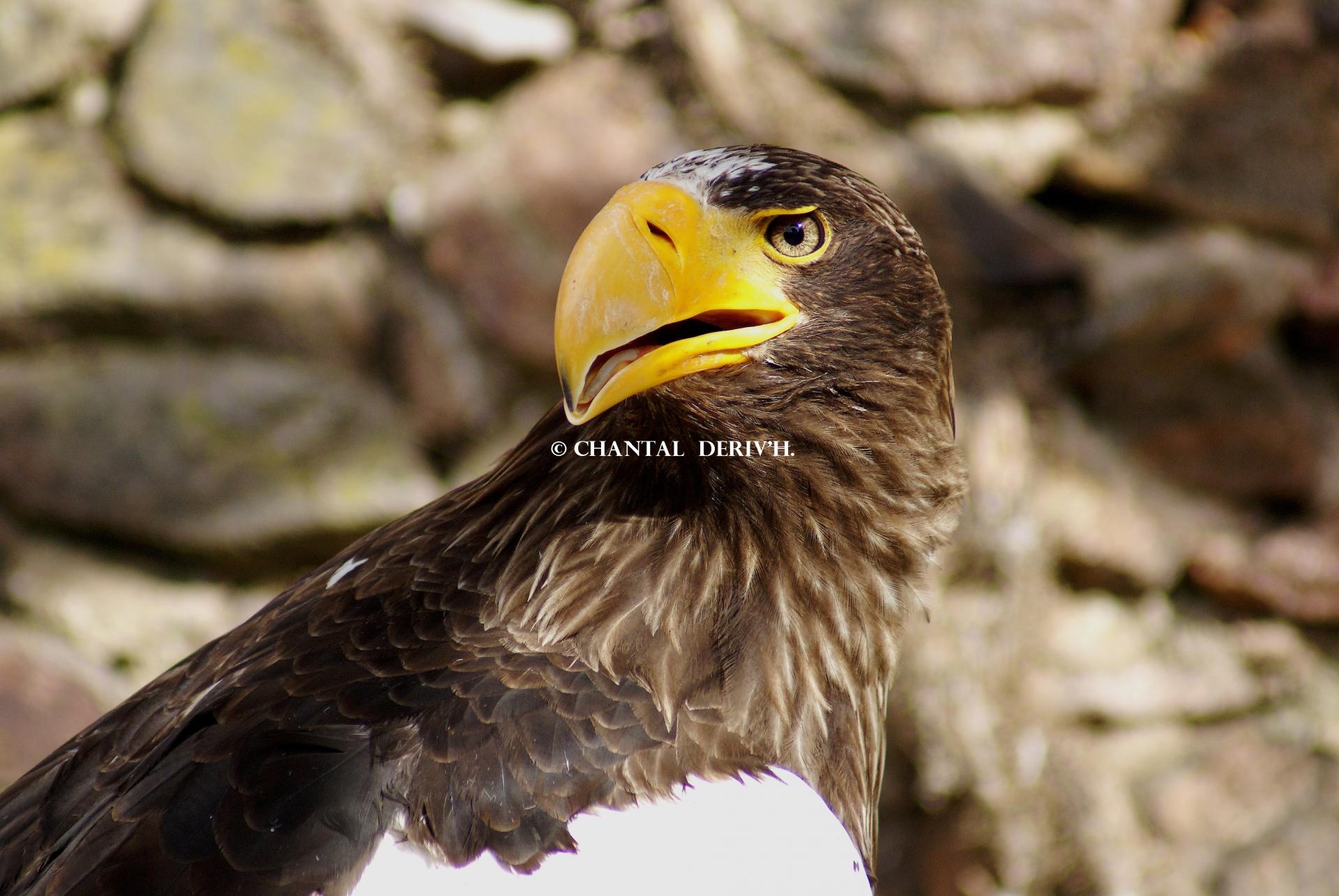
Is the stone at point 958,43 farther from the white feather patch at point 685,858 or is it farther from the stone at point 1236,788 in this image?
the white feather patch at point 685,858

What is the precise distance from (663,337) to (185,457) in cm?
197

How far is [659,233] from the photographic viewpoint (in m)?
1.28

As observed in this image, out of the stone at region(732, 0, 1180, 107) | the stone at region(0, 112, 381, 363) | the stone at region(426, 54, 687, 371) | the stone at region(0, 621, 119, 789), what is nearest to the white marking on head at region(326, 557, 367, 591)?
the stone at region(0, 621, 119, 789)

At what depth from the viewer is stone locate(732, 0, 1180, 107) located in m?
2.97

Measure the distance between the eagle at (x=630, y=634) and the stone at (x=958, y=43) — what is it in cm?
166

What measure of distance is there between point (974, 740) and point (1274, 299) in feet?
4.42

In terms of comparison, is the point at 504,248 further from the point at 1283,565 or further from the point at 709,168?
the point at 1283,565

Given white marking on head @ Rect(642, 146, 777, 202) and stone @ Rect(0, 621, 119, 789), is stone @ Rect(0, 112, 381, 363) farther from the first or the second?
white marking on head @ Rect(642, 146, 777, 202)

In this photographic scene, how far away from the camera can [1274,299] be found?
320 centimetres

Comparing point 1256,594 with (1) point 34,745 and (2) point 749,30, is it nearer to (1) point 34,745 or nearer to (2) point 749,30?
(2) point 749,30

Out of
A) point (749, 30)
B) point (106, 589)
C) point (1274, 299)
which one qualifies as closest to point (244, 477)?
point (106, 589)

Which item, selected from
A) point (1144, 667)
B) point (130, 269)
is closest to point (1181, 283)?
point (1144, 667)

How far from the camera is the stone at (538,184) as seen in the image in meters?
2.87

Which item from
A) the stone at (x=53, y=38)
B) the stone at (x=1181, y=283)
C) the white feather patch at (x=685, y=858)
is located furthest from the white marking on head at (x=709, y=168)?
the stone at (x=53, y=38)
